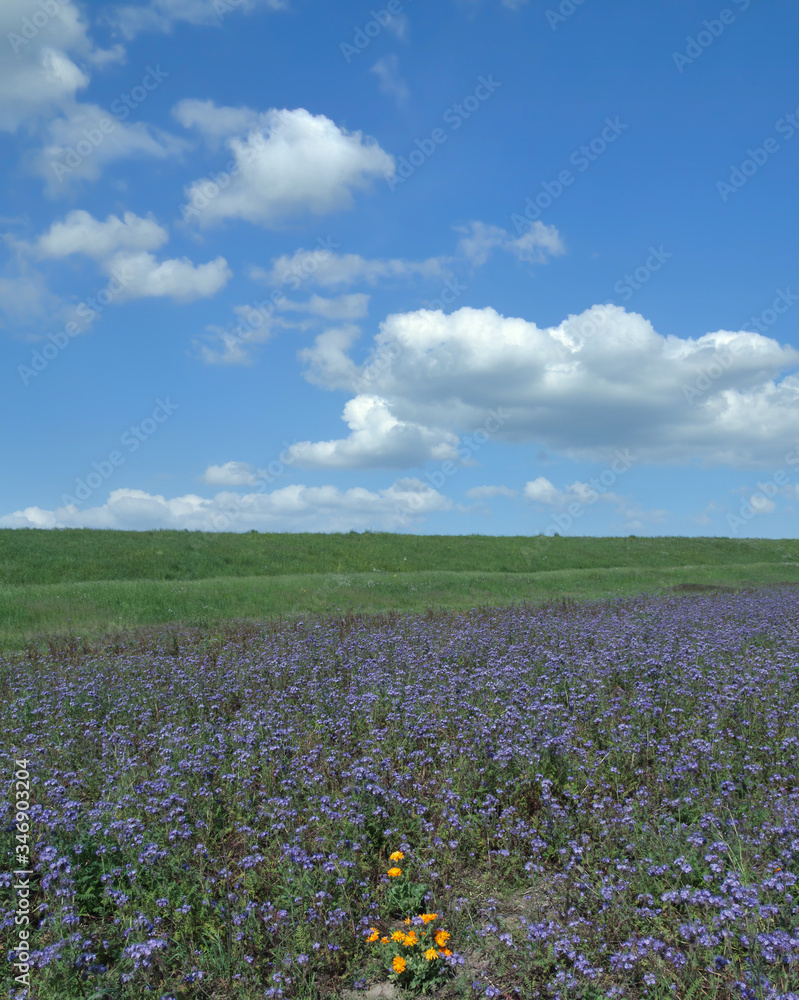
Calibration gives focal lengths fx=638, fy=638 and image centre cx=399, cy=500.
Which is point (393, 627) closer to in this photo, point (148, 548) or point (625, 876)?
point (625, 876)

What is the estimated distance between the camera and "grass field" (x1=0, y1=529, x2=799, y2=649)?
62.3 ft

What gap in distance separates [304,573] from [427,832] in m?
27.0

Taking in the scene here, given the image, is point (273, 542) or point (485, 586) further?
point (273, 542)

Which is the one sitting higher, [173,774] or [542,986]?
[173,774]

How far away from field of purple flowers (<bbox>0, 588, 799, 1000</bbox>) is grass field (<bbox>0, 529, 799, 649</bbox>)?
389 inches

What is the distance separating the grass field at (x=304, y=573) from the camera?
19.0m

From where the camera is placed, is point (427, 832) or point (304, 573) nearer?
point (427, 832)

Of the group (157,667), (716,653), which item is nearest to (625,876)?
(716,653)

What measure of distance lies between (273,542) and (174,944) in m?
34.6

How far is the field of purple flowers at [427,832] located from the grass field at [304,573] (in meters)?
9.89

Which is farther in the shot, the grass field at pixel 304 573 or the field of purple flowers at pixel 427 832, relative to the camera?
the grass field at pixel 304 573

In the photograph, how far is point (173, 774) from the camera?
588 centimetres

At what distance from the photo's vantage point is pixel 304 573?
31953mm

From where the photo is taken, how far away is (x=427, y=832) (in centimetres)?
539
